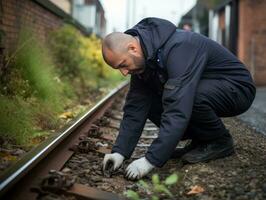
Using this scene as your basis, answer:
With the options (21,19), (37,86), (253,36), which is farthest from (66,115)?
(253,36)

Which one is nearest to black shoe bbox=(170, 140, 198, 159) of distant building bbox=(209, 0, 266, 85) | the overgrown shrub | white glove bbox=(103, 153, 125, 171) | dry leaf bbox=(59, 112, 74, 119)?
white glove bbox=(103, 153, 125, 171)

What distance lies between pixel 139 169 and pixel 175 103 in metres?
0.49

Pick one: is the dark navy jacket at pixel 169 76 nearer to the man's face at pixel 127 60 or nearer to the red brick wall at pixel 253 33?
the man's face at pixel 127 60

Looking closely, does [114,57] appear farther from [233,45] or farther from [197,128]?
[233,45]

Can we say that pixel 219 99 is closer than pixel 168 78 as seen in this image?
No

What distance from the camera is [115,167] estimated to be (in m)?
3.53

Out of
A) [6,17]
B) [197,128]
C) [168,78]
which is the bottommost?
[197,128]

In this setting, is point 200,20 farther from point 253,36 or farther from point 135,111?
point 135,111

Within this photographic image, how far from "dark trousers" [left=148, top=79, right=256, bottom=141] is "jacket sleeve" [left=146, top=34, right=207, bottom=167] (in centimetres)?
34

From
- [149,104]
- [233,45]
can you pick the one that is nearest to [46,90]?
[149,104]

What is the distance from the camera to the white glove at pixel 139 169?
325cm

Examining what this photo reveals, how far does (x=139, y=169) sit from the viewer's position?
129 inches

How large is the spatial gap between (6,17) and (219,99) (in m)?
4.38

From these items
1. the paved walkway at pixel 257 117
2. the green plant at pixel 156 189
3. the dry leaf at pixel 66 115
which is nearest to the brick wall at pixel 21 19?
the dry leaf at pixel 66 115
